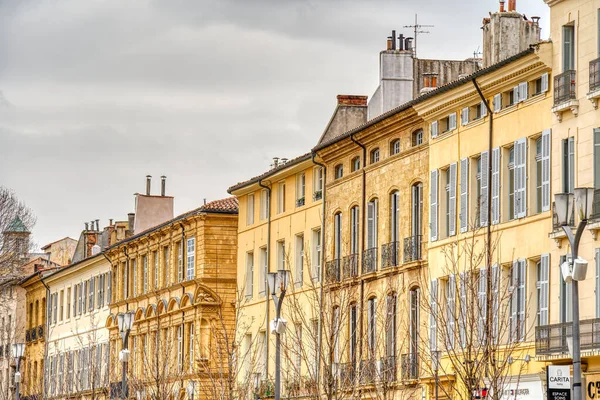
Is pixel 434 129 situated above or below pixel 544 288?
above

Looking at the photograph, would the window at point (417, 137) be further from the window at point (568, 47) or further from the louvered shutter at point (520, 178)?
the window at point (568, 47)

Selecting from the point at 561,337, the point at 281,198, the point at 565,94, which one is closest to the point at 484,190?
the point at 565,94

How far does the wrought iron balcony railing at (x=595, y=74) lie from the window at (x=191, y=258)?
36278 mm

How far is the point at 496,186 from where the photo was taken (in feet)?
162

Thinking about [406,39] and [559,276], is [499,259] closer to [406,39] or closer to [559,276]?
[559,276]

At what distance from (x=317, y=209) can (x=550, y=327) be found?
827 inches

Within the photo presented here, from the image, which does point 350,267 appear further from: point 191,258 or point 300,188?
point 191,258

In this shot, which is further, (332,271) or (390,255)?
(332,271)

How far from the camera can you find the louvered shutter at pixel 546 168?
46.2 meters

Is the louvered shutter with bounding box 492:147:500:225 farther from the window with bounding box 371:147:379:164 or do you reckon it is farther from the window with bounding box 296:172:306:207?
the window with bounding box 296:172:306:207

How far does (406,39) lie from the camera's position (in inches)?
2618

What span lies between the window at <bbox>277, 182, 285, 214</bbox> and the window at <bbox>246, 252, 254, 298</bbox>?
457 centimetres

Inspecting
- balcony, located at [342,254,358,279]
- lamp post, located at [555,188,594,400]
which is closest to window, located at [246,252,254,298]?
balcony, located at [342,254,358,279]

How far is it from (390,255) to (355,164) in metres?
5.31
